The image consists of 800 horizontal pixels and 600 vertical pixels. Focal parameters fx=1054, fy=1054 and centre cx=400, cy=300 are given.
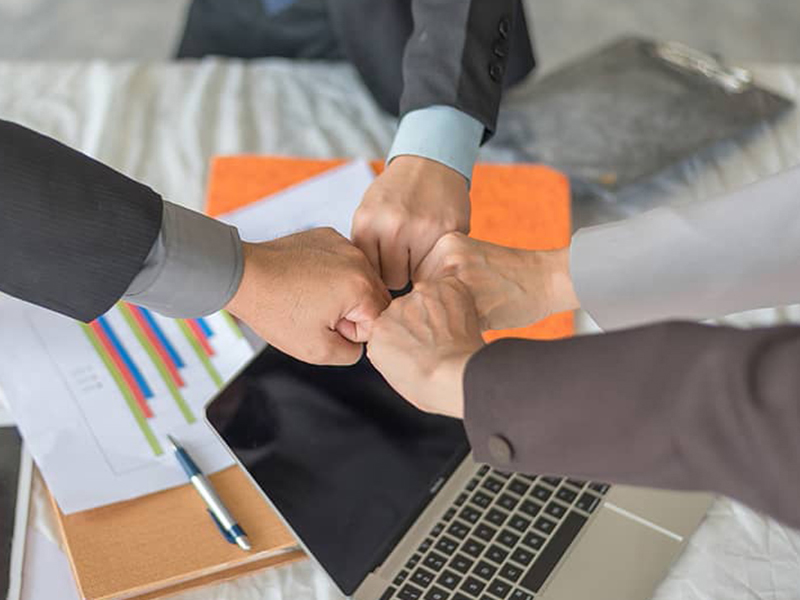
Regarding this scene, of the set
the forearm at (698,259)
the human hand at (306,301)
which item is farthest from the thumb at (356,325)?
the forearm at (698,259)

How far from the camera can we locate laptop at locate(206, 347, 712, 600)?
85 centimetres

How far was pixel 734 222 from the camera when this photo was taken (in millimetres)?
934

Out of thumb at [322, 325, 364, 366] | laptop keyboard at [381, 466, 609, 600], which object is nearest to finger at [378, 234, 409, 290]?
thumb at [322, 325, 364, 366]

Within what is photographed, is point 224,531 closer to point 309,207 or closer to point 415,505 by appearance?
point 415,505

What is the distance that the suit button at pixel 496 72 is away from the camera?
1078 millimetres

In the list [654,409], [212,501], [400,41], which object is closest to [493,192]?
[400,41]

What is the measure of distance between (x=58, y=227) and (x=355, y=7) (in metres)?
0.67

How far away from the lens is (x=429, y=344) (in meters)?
0.84

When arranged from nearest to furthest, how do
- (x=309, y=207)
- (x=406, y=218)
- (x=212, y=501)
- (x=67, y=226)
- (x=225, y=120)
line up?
(x=67, y=226) → (x=212, y=501) → (x=406, y=218) → (x=309, y=207) → (x=225, y=120)

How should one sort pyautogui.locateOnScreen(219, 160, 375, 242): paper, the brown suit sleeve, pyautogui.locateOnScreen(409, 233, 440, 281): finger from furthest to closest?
pyautogui.locateOnScreen(219, 160, 375, 242): paper < pyautogui.locateOnScreen(409, 233, 440, 281): finger < the brown suit sleeve

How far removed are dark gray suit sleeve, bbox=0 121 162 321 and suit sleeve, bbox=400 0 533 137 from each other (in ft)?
1.15

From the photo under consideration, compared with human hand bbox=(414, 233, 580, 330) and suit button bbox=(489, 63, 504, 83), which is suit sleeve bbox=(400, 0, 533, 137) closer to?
suit button bbox=(489, 63, 504, 83)

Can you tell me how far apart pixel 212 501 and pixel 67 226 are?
0.87 feet

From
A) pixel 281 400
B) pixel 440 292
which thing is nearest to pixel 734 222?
Result: pixel 440 292
